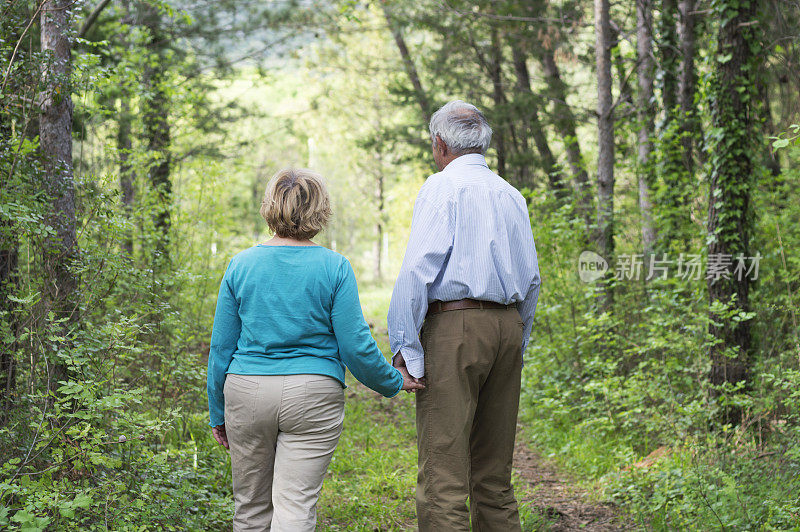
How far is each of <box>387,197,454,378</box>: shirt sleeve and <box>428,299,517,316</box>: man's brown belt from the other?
0.28 ft

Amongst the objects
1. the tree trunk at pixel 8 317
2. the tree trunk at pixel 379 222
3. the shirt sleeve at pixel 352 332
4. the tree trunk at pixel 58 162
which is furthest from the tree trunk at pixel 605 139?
the tree trunk at pixel 379 222

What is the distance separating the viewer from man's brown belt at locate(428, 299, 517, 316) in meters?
3.19

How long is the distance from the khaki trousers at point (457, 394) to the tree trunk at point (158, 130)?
2554 mm

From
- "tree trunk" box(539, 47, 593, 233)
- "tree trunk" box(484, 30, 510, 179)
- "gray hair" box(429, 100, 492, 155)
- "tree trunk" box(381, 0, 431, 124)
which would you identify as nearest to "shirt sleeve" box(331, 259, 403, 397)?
"gray hair" box(429, 100, 492, 155)

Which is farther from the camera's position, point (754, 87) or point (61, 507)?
point (754, 87)

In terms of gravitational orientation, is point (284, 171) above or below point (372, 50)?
below

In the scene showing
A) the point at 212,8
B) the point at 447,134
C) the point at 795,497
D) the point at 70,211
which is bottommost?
the point at 795,497

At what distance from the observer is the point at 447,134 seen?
11.2 feet

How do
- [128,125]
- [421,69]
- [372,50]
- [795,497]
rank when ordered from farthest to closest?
[372,50]
[421,69]
[128,125]
[795,497]

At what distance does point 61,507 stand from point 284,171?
1625 millimetres

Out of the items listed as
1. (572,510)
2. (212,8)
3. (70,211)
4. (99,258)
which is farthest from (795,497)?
(212,8)

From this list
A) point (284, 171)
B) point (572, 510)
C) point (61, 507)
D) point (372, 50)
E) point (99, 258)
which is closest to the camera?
point (61, 507)

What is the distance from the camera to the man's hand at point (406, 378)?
3214 mm

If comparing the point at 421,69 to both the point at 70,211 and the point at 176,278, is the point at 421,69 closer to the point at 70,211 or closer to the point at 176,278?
the point at 176,278
